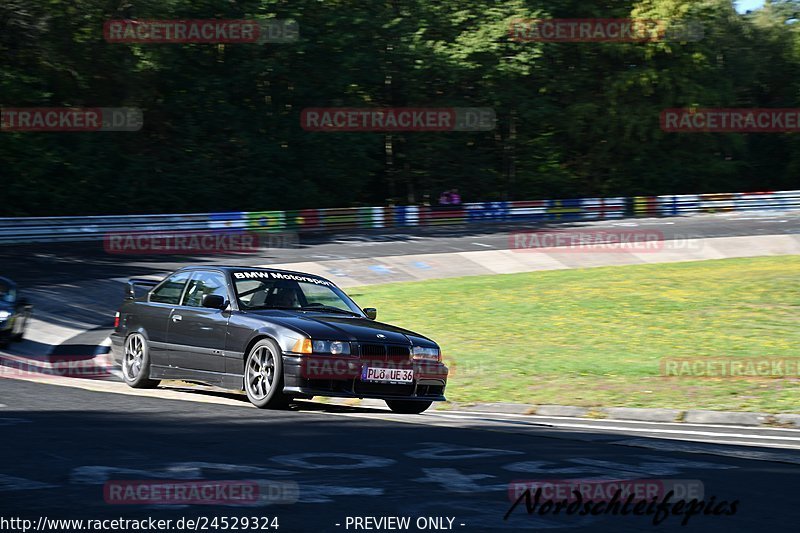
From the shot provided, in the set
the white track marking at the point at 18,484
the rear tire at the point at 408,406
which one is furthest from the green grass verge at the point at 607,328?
the white track marking at the point at 18,484

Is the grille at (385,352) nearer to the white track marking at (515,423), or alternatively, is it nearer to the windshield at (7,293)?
the white track marking at (515,423)

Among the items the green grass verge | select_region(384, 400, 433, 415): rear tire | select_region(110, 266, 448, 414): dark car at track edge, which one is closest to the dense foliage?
the green grass verge

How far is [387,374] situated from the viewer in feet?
34.5

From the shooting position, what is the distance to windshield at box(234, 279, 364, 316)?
37.4 ft

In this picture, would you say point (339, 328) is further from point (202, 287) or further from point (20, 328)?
point (20, 328)

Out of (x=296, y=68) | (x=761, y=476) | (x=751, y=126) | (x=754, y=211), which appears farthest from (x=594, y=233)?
(x=761, y=476)

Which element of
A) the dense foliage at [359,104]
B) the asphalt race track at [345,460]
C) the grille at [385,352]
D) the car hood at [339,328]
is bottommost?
the asphalt race track at [345,460]

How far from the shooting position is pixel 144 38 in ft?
145

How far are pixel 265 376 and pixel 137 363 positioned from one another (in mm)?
2574

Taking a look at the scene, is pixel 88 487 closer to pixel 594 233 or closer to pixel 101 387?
pixel 101 387

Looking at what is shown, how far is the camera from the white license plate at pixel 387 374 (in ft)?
34.0

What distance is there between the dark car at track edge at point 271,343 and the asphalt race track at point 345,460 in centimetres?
31

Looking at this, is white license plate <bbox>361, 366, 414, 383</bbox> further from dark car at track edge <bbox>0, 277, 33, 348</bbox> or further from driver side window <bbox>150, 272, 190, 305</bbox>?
dark car at track edge <bbox>0, 277, 33, 348</bbox>

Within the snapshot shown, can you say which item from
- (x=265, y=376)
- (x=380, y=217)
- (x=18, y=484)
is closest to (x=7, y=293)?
(x=265, y=376)
